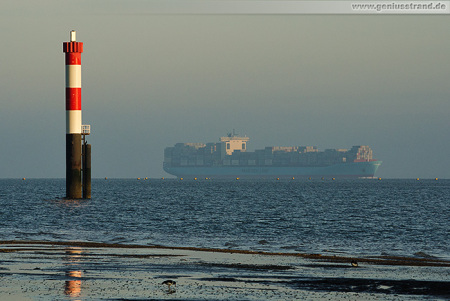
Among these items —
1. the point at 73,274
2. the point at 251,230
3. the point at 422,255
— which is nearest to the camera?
the point at 73,274

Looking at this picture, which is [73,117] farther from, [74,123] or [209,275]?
[209,275]

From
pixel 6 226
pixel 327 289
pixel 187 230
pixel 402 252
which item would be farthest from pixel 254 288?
pixel 6 226

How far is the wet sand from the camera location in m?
15.7

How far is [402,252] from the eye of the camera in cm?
2878

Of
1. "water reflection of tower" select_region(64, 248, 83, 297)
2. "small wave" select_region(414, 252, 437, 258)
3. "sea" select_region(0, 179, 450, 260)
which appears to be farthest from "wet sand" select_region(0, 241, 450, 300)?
"sea" select_region(0, 179, 450, 260)

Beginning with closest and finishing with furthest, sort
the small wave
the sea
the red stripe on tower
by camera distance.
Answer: the small wave → the sea → the red stripe on tower

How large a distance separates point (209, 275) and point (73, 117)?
46.3 m

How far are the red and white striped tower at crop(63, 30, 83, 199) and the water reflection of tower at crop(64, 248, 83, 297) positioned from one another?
3881 cm

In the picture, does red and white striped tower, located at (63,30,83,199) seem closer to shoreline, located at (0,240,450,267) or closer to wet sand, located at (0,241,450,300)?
shoreline, located at (0,240,450,267)

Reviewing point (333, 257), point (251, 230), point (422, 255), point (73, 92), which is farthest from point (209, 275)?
point (73, 92)

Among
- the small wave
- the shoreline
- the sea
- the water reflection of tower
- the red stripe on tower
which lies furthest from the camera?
the red stripe on tower

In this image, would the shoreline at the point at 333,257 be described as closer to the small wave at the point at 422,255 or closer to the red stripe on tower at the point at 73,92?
the small wave at the point at 422,255

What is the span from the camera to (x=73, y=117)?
63.0 metres

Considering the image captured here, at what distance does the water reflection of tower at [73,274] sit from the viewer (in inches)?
618
